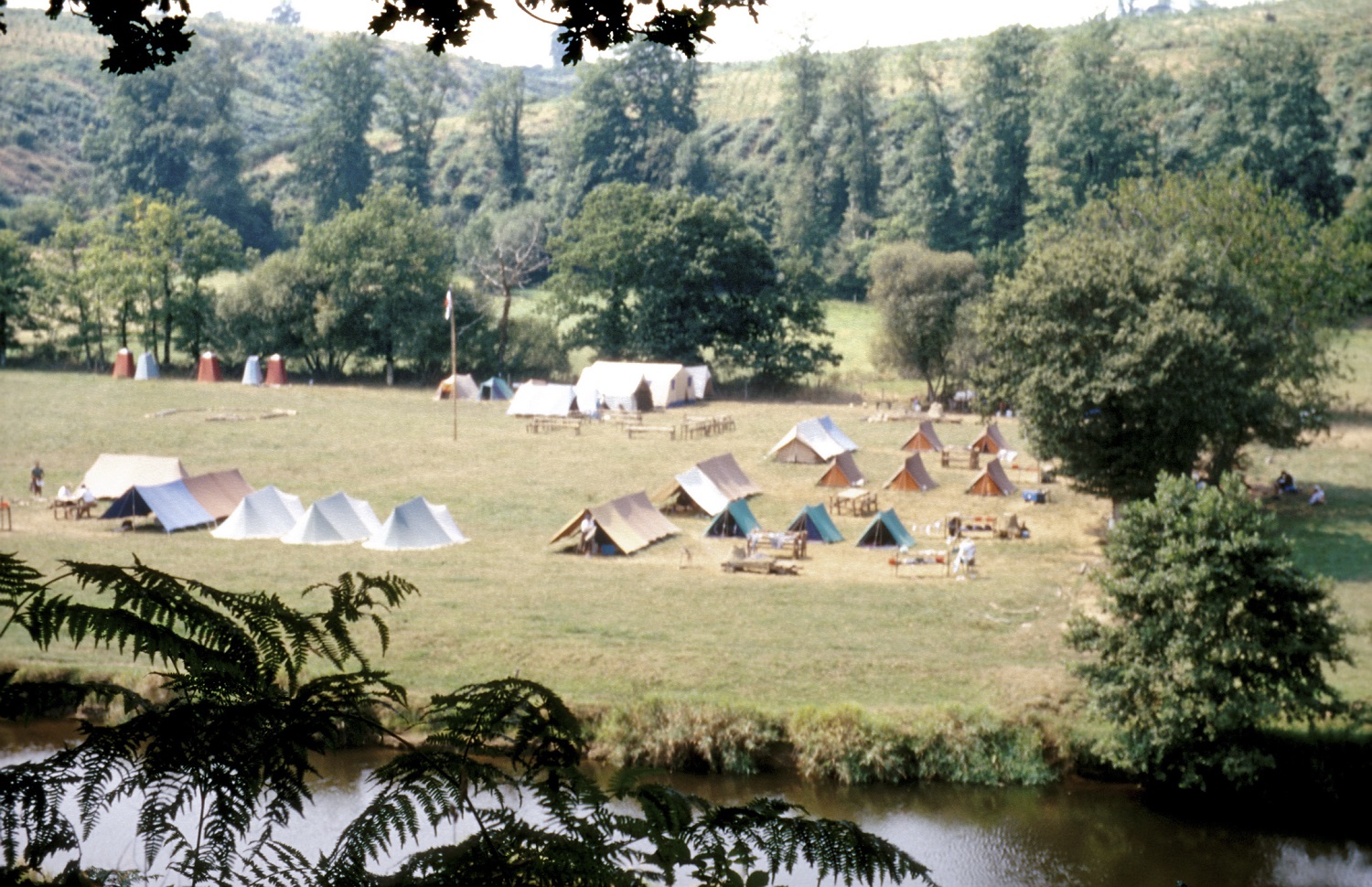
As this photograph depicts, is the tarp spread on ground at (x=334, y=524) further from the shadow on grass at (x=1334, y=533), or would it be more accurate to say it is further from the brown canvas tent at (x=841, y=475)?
the shadow on grass at (x=1334, y=533)

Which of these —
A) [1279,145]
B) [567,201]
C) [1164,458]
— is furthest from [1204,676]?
[567,201]

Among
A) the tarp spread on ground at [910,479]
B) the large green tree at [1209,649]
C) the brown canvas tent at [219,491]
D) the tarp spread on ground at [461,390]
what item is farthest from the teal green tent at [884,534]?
the tarp spread on ground at [461,390]

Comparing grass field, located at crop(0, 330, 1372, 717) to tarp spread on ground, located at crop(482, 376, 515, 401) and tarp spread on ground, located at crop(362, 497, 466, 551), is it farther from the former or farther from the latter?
tarp spread on ground, located at crop(482, 376, 515, 401)

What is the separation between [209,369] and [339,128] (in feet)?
105

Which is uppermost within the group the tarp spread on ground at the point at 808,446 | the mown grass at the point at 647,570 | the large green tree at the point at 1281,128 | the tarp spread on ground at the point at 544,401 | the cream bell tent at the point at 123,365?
the large green tree at the point at 1281,128

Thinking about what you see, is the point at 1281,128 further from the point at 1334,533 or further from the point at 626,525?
the point at 626,525

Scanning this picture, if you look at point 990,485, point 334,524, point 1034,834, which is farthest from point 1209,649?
point 990,485

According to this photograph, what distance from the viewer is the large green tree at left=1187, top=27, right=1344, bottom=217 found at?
158ft

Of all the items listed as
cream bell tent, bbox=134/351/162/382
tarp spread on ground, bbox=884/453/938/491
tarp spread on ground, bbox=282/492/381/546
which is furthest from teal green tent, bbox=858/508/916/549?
cream bell tent, bbox=134/351/162/382

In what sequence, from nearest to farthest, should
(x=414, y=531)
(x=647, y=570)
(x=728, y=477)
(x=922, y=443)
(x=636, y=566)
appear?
(x=647, y=570) < (x=636, y=566) < (x=414, y=531) < (x=728, y=477) < (x=922, y=443)

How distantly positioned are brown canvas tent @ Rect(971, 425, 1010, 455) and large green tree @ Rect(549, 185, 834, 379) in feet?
40.3

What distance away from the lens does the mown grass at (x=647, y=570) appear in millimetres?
14680

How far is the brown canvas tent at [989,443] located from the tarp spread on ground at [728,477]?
22.2ft

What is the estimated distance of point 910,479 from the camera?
27.3 metres
